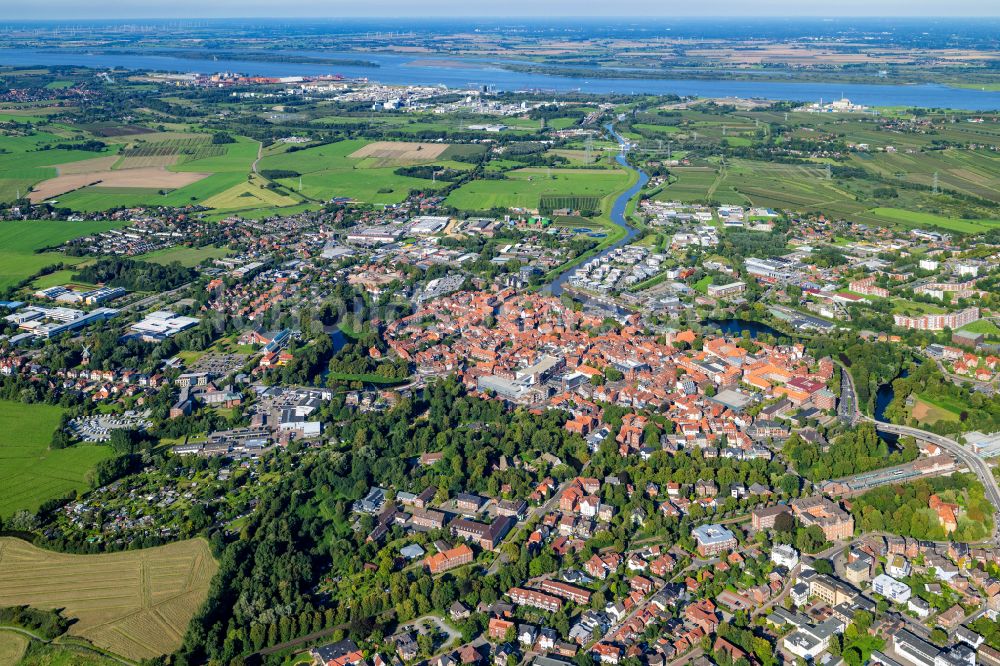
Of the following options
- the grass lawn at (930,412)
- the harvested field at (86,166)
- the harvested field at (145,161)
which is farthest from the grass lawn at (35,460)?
A: the harvested field at (145,161)

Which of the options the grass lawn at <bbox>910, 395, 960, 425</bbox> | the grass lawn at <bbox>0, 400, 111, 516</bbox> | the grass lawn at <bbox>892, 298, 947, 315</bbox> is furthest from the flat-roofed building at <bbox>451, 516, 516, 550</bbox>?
the grass lawn at <bbox>892, 298, 947, 315</bbox>

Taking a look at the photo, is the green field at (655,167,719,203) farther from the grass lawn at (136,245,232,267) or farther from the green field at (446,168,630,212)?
the grass lawn at (136,245,232,267)

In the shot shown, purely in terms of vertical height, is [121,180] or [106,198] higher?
[121,180]

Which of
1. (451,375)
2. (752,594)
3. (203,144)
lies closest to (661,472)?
(752,594)

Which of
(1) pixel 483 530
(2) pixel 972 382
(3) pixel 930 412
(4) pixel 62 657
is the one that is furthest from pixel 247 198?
(2) pixel 972 382

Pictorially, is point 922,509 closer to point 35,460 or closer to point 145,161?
point 35,460

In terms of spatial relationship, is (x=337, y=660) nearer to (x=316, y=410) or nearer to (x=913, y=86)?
(x=316, y=410)
